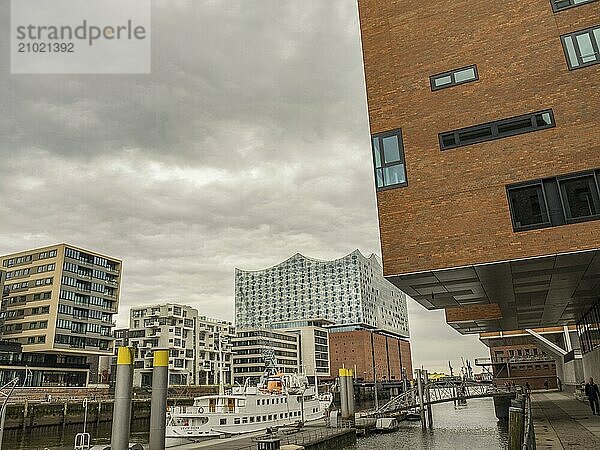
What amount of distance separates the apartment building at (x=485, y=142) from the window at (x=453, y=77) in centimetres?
5

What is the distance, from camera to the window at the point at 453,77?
20469 millimetres

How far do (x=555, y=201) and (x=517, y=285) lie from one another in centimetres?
604

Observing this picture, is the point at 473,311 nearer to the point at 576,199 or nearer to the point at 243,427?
the point at 576,199

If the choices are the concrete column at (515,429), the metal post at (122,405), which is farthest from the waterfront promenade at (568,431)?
the metal post at (122,405)

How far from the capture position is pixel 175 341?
4163 inches

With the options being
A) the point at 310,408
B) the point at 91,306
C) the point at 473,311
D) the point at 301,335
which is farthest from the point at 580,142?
the point at 301,335

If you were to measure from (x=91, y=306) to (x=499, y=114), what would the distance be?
77818 mm

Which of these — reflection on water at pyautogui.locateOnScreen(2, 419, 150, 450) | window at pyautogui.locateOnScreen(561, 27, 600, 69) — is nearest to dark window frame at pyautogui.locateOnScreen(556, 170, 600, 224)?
window at pyautogui.locateOnScreen(561, 27, 600, 69)

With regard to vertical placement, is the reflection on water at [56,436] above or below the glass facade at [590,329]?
below

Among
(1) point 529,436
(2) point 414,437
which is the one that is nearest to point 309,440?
(2) point 414,437

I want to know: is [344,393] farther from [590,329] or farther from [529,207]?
[529,207]

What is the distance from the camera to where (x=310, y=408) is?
58.2 meters

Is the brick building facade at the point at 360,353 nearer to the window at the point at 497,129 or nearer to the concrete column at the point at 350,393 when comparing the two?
the concrete column at the point at 350,393

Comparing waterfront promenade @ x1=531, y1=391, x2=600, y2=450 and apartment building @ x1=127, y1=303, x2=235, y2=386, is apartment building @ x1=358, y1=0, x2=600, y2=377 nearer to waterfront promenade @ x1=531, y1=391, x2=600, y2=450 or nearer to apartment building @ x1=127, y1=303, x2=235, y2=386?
waterfront promenade @ x1=531, y1=391, x2=600, y2=450
